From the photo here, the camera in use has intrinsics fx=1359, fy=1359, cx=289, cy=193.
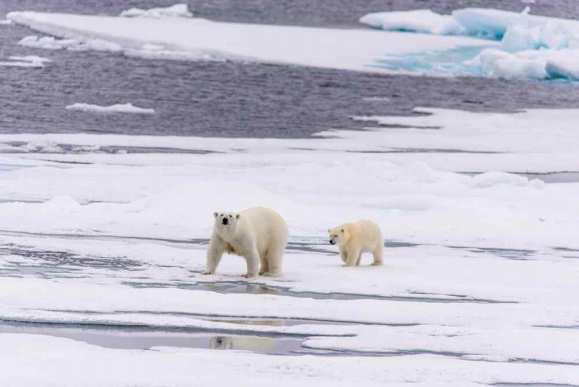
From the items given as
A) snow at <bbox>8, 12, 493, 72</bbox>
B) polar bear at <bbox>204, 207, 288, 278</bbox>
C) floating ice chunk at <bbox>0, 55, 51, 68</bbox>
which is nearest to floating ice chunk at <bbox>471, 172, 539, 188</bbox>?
polar bear at <bbox>204, 207, 288, 278</bbox>

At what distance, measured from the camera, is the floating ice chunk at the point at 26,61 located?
109 feet

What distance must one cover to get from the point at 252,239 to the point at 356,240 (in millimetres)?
1151

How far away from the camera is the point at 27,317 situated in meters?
7.98

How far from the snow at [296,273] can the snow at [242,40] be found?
668 inches

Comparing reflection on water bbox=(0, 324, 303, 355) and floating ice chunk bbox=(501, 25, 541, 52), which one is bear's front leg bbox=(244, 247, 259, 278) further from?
floating ice chunk bbox=(501, 25, 541, 52)

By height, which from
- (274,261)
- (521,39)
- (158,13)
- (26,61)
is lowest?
(274,261)

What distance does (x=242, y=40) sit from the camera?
129 feet

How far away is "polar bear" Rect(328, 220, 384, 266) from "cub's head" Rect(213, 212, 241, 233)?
46.3 inches

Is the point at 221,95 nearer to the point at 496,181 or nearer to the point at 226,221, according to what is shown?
the point at 496,181

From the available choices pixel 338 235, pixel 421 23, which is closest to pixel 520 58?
pixel 421 23

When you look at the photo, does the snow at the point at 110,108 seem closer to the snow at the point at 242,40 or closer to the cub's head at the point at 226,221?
the snow at the point at 242,40

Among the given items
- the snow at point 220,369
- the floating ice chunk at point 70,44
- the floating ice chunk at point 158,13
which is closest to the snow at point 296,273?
Result: the snow at point 220,369

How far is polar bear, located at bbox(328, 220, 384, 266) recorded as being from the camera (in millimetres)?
10617

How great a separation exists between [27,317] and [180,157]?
35.4 ft
